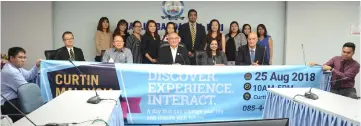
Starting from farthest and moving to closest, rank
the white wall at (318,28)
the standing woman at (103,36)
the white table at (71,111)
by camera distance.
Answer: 1. the white wall at (318,28)
2. the standing woman at (103,36)
3. the white table at (71,111)

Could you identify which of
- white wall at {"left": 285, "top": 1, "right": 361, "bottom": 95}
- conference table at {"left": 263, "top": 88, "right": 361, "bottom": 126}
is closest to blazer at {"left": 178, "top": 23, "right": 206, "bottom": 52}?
white wall at {"left": 285, "top": 1, "right": 361, "bottom": 95}

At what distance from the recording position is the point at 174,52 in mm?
4168

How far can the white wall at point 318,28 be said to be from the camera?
19.2ft

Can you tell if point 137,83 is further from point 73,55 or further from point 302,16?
point 302,16

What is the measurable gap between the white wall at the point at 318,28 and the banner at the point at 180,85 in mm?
2227

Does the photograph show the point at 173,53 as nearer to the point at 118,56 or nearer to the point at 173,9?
the point at 118,56

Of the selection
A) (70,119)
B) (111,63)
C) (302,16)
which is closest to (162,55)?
(111,63)

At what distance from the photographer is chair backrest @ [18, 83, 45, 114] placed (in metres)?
2.66

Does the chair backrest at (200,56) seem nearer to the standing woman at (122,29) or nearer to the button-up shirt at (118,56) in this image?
the button-up shirt at (118,56)

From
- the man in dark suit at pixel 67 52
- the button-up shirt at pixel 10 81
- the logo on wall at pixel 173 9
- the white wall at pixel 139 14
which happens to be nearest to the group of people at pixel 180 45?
the man in dark suit at pixel 67 52

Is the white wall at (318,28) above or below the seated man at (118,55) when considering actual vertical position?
above

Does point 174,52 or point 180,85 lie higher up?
point 174,52

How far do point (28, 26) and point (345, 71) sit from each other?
4662mm

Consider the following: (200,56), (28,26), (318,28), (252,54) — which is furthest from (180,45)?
(318,28)
